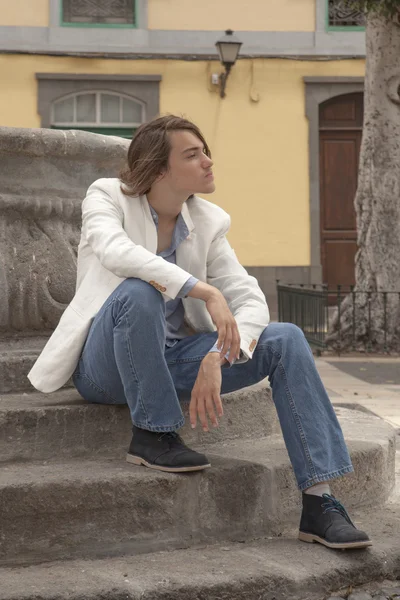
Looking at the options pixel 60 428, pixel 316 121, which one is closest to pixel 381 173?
pixel 316 121

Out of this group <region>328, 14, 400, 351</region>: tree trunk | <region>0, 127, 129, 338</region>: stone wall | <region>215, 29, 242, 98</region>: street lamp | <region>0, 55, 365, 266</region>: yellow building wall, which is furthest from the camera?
<region>0, 55, 365, 266</region>: yellow building wall

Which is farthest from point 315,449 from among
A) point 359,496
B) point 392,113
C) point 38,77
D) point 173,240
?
point 38,77

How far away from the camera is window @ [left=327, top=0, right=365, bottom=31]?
15.6 meters

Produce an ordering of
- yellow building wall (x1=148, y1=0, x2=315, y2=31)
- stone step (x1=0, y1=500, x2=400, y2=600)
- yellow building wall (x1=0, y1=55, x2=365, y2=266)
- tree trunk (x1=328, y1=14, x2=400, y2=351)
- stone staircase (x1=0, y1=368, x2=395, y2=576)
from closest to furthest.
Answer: stone step (x1=0, y1=500, x2=400, y2=600) → stone staircase (x1=0, y1=368, x2=395, y2=576) → tree trunk (x1=328, y1=14, x2=400, y2=351) → yellow building wall (x1=0, y1=55, x2=365, y2=266) → yellow building wall (x1=148, y1=0, x2=315, y2=31)

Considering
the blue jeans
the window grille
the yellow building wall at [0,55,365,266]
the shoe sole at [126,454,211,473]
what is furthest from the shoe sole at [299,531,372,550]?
the window grille

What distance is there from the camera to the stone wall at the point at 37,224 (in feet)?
12.3

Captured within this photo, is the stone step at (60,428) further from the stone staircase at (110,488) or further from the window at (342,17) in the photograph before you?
the window at (342,17)

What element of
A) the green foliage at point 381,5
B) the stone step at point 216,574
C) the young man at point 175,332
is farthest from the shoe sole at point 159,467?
the green foliage at point 381,5

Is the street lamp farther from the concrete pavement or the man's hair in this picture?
the man's hair

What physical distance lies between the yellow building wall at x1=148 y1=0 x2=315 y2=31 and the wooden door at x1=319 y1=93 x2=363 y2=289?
1.39 metres

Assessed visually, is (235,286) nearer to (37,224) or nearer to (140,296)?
(140,296)

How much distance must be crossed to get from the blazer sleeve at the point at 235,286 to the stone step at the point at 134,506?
45cm

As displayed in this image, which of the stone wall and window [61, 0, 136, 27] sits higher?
window [61, 0, 136, 27]

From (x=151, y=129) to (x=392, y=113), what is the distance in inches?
314
